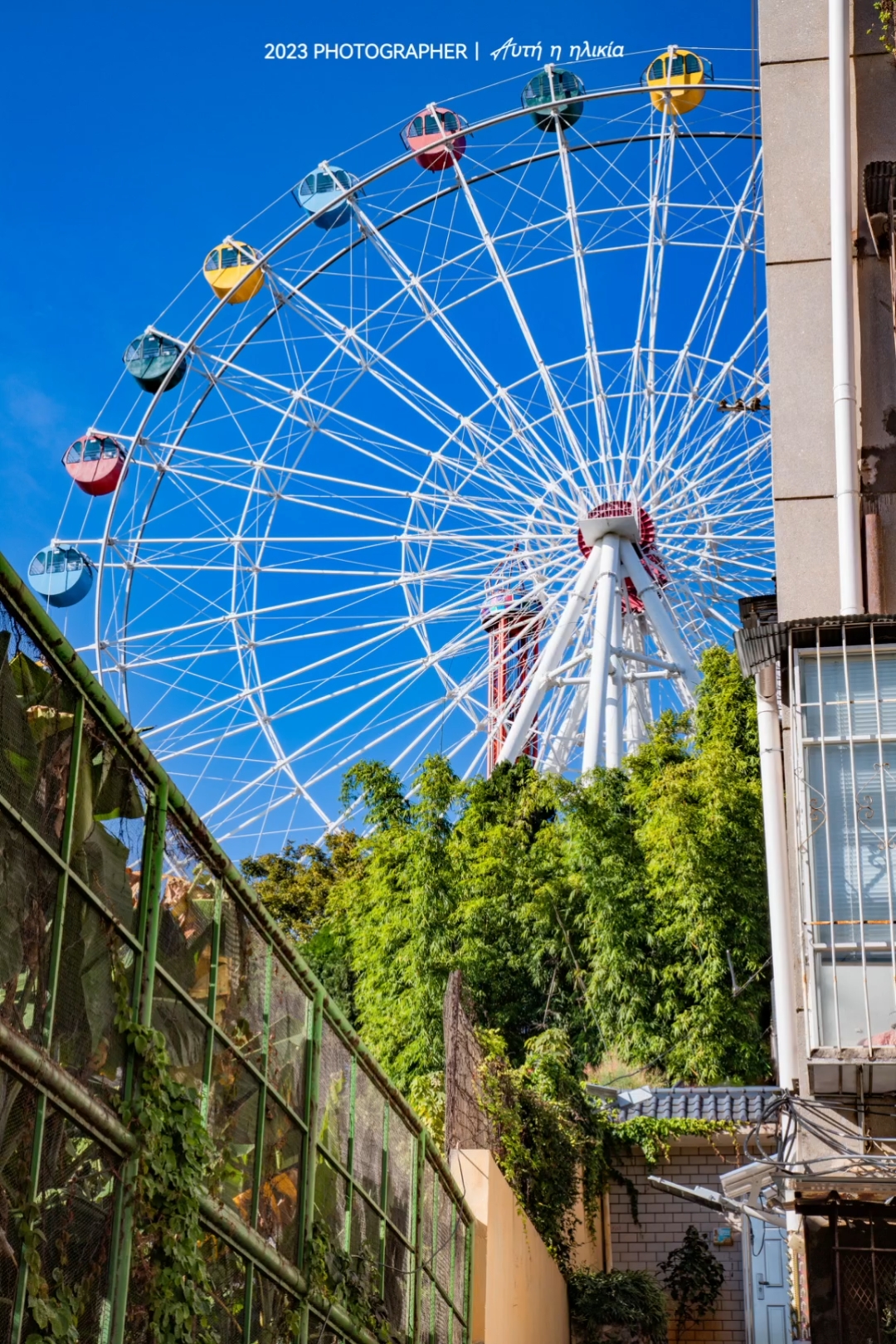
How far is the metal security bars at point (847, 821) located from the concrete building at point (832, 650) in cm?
1

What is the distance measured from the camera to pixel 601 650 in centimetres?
2573

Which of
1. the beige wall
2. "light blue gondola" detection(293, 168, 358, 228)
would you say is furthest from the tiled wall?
"light blue gondola" detection(293, 168, 358, 228)

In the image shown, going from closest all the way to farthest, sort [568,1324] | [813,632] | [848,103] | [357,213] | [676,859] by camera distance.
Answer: [813,632] < [848,103] < [568,1324] < [676,859] < [357,213]

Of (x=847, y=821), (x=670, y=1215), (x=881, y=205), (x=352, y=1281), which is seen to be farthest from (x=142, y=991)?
(x=670, y=1215)

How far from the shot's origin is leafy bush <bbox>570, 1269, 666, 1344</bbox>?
553 inches

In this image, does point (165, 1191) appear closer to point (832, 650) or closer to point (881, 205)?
point (832, 650)

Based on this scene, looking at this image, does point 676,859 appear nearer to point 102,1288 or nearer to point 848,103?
point 848,103

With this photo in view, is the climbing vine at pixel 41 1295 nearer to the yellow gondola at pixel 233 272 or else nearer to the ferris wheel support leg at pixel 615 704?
the ferris wheel support leg at pixel 615 704

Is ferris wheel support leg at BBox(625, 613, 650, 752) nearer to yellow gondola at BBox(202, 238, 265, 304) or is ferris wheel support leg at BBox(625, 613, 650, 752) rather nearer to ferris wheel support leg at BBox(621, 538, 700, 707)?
ferris wheel support leg at BBox(621, 538, 700, 707)

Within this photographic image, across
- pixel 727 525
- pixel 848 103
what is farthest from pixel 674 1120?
pixel 727 525

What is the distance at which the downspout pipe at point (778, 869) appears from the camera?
37.1 ft

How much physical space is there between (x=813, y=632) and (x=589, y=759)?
49.1 feet

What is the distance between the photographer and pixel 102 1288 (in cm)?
439

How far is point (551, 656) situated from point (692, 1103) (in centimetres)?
1017
